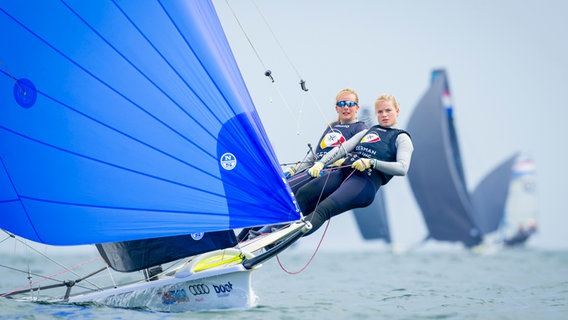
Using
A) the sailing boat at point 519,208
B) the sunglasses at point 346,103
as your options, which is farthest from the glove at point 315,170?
the sailing boat at point 519,208

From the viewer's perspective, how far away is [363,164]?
7.52m

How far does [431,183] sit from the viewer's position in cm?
3025

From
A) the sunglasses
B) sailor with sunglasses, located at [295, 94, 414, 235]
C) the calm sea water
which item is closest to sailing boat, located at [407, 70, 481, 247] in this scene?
the calm sea water

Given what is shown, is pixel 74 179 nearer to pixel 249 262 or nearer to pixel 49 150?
pixel 49 150

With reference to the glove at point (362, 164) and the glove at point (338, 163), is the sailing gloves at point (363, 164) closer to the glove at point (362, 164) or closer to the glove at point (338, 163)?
the glove at point (362, 164)

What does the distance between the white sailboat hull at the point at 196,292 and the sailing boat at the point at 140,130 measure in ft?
0.06

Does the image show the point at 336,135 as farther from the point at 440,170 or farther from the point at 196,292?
the point at 440,170

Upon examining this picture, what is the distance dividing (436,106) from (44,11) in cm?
2323

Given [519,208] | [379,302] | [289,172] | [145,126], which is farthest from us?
[519,208]

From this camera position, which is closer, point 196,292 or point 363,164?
point 196,292

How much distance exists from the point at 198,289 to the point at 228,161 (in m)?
1.17

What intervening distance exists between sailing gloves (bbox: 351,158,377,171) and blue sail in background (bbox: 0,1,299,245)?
733 mm

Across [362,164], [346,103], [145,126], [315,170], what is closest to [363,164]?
[362,164]

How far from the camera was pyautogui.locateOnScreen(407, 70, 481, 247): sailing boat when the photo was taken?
96.8 ft
